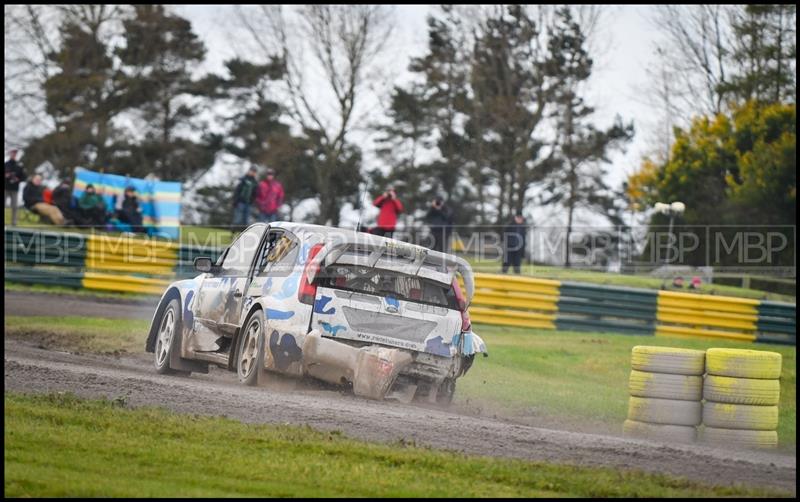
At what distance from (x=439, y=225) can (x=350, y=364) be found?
16182mm

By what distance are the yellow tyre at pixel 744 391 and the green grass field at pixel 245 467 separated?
326cm

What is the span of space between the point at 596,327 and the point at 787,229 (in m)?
11.9

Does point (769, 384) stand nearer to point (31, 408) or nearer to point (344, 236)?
point (344, 236)

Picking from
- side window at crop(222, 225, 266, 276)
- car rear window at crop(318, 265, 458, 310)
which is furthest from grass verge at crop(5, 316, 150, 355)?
car rear window at crop(318, 265, 458, 310)

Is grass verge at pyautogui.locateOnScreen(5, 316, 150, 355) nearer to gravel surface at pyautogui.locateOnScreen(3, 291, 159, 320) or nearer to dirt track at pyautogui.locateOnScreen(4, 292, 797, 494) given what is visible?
gravel surface at pyautogui.locateOnScreen(3, 291, 159, 320)

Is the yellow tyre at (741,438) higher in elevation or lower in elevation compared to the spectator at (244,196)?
lower

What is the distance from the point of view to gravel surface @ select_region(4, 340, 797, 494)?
9.30 metres

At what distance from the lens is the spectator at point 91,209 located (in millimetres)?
29141

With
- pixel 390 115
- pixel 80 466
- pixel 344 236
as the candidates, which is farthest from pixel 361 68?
pixel 80 466

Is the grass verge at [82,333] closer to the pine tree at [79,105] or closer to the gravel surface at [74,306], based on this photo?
the gravel surface at [74,306]

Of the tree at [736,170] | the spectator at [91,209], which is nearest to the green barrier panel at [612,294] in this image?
the spectator at [91,209]

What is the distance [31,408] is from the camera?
9930mm

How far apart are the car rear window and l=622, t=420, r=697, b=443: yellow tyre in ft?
6.58

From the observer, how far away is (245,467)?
813 centimetres
